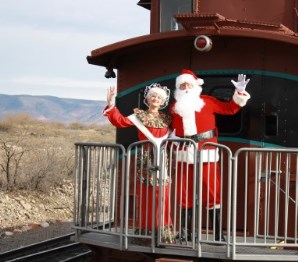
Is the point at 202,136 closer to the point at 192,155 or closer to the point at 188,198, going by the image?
the point at 192,155

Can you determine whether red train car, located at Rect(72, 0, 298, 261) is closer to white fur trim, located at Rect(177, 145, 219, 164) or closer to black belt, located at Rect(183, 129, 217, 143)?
white fur trim, located at Rect(177, 145, 219, 164)

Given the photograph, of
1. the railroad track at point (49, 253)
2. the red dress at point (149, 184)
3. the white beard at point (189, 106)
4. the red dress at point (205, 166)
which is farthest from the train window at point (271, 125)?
the railroad track at point (49, 253)

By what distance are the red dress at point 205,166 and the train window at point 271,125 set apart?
607 millimetres

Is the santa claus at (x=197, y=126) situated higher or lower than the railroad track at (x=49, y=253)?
higher

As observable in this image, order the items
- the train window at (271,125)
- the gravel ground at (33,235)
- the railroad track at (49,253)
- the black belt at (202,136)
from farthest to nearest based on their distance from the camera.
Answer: the gravel ground at (33,235) → the railroad track at (49,253) → the train window at (271,125) → the black belt at (202,136)

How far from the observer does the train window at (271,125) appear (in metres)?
7.34

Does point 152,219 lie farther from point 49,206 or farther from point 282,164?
point 49,206

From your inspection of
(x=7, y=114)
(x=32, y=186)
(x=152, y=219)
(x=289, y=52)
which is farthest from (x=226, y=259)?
(x=7, y=114)

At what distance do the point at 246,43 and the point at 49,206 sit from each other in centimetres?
1135

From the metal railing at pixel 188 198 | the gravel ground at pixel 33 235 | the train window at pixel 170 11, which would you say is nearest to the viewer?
the metal railing at pixel 188 198

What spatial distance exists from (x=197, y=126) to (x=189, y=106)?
24cm

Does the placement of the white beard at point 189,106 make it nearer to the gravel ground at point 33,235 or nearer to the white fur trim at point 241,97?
the white fur trim at point 241,97

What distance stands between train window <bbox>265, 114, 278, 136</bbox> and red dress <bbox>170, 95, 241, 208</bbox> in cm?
61

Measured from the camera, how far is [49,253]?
1099 cm
